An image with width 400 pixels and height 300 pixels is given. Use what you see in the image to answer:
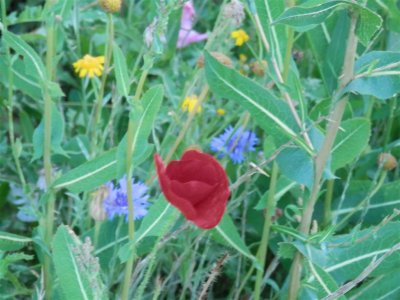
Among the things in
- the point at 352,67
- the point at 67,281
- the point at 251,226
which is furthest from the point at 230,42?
the point at 67,281

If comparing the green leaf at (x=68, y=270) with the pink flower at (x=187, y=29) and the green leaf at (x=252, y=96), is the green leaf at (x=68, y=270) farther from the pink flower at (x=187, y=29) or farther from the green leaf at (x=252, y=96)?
the pink flower at (x=187, y=29)

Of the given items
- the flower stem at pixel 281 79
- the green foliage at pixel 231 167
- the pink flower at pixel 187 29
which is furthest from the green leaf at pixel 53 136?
the pink flower at pixel 187 29

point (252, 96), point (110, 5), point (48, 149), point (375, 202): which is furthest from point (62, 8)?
point (375, 202)

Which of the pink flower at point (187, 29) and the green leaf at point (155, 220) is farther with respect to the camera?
the pink flower at point (187, 29)

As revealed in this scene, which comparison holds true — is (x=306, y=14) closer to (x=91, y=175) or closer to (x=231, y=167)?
(x=91, y=175)

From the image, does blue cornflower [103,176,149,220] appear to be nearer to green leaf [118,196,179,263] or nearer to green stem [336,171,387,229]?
green leaf [118,196,179,263]

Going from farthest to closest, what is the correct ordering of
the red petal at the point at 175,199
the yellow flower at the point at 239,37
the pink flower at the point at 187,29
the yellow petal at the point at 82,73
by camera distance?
1. the pink flower at the point at 187,29
2. the yellow flower at the point at 239,37
3. the yellow petal at the point at 82,73
4. the red petal at the point at 175,199

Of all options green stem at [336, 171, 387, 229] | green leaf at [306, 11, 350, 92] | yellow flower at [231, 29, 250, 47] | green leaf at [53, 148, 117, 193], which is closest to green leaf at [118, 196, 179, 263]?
green leaf at [53, 148, 117, 193]
